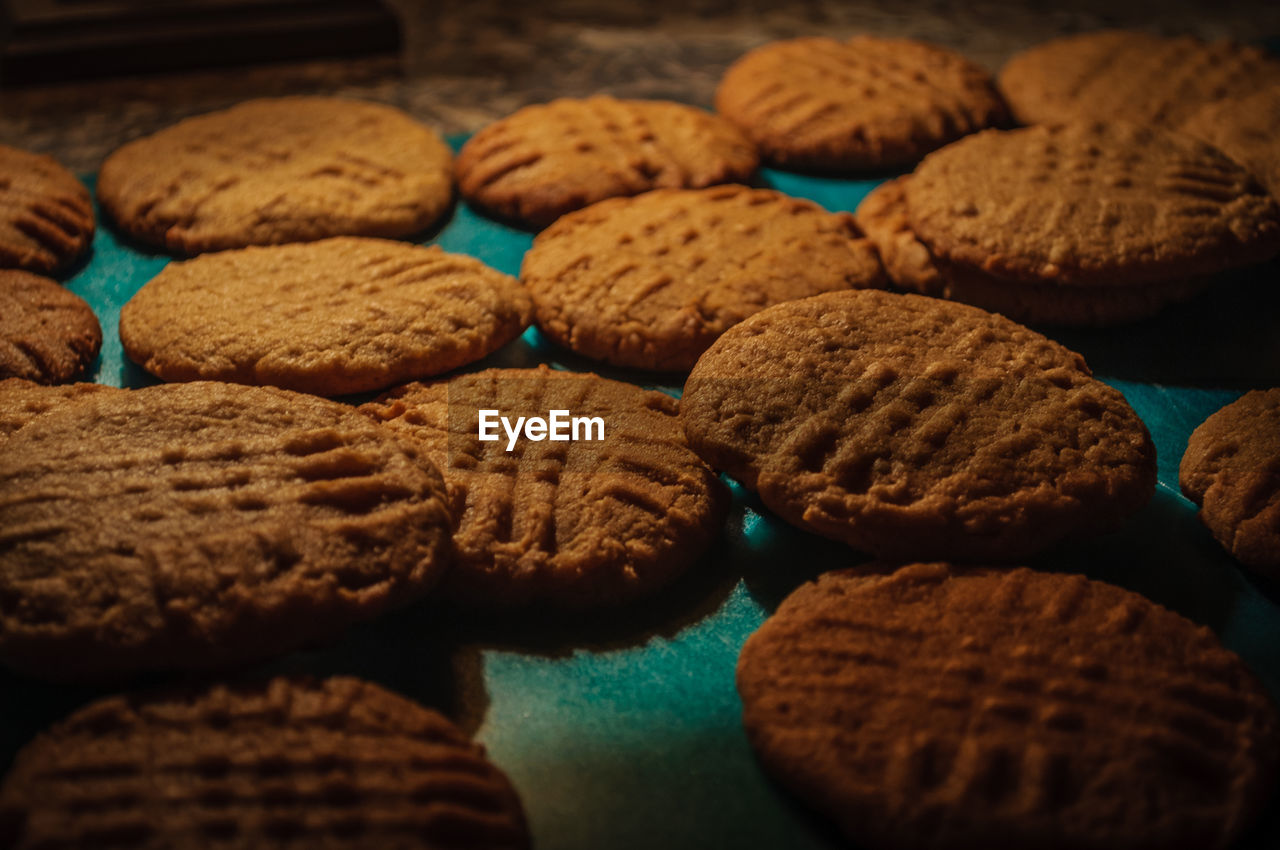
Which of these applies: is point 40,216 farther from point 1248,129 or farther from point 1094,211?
point 1248,129

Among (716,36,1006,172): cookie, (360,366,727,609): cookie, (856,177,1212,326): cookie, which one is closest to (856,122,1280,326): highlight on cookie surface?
(856,177,1212,326): cookie

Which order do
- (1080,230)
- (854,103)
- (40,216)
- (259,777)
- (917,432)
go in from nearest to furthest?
1. (259,777)
2. (917,432)
3. (1080,230)
4. (40,216)
5. (854,103)

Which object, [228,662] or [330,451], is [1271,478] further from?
[228,662]

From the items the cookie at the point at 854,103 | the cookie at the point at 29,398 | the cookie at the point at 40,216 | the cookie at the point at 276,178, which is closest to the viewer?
the cookie at the point at 29,398

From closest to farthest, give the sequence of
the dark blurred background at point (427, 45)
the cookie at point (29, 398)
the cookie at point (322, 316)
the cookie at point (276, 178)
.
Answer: the cookie at point (29, 398) → the cookie at point (322, 316) → the cookie at point (276, 178) → the dark blurred background at point (427, 45)

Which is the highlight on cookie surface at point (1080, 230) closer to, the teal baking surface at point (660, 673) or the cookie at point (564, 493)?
the teal baking surface at point (660, 673)

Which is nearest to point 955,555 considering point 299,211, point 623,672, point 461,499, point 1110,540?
point 1110,540

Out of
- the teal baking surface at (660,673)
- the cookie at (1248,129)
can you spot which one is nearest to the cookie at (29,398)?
the teal baking surface at (660,673)

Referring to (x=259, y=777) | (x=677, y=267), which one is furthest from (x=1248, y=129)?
(x=259, y=777)
